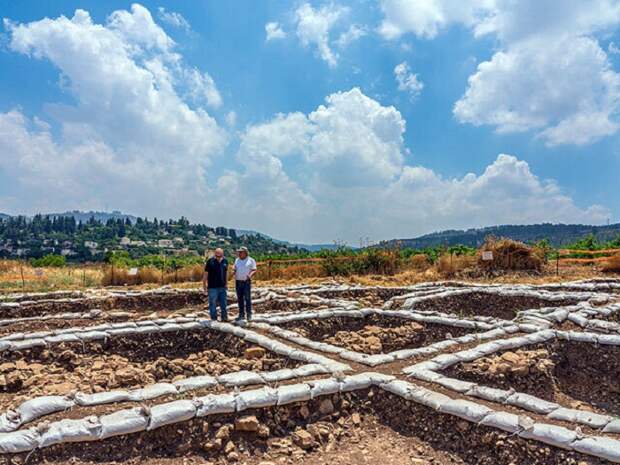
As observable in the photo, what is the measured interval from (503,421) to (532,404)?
1.67 feet

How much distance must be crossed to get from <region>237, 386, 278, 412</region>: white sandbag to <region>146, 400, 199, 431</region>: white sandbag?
416 mm

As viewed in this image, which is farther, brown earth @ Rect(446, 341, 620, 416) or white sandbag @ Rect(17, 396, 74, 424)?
brown earth @ Rect(446, 341, 620, 416)

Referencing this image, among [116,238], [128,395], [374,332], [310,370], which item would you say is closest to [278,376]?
[310,370]

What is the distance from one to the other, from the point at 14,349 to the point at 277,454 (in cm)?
464

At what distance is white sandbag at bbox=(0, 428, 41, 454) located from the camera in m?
3.43

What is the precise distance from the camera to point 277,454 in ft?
13.1

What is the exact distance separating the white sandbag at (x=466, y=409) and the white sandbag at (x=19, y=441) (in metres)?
3.37

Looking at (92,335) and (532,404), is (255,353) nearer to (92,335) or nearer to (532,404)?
(92,335)

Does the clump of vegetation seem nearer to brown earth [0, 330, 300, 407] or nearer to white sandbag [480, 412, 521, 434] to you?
brown earth [0, 330, 300, 407]

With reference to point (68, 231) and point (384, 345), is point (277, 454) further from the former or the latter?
point (68, 231)

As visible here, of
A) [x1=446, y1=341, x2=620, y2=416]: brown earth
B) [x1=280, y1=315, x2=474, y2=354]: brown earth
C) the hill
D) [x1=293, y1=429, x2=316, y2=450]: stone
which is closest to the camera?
[x1=293, y1=429, x2=316, y2=450]: stone

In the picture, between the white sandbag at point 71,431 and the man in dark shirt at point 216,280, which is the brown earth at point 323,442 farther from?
the man in dark shirt at point 216,280

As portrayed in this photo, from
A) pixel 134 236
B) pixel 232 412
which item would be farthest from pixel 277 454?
pixel 134 236

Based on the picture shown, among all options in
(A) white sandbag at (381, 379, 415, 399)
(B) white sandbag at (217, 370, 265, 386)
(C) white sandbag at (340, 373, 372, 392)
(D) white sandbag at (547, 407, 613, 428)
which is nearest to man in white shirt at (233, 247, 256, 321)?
(B) white sandbag at (217, 370, 265, 386)
